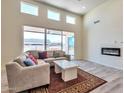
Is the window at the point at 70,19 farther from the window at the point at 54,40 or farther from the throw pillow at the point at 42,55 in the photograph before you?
the throw pillow at the point at 42,55

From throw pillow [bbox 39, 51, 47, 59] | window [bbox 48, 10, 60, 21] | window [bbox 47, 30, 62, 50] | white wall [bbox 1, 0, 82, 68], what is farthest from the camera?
window [bbox 47, 30, 62, 50]

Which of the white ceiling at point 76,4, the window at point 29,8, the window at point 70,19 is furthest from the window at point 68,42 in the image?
the window at point 29,8

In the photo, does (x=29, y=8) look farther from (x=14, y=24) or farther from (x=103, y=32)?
(x=103, y=32)

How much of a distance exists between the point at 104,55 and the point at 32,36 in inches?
166

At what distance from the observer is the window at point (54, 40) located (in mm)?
5941

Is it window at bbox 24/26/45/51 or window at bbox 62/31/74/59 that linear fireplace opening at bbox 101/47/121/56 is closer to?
window at bbox 62/31/74/59

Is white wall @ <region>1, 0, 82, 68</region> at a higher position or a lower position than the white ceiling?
lower

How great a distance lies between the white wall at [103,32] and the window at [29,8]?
11.9ft

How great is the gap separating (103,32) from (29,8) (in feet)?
14.2

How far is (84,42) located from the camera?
711cm

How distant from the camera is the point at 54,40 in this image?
20.3 feet

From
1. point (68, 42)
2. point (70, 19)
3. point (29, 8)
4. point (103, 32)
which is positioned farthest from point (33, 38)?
point (103, 32)

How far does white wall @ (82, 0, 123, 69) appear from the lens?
15.5ft

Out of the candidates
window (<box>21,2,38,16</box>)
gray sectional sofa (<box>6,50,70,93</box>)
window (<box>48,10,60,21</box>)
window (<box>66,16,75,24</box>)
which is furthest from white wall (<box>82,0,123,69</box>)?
gray sectional sofa (<box>6,50,70,93</box>)
